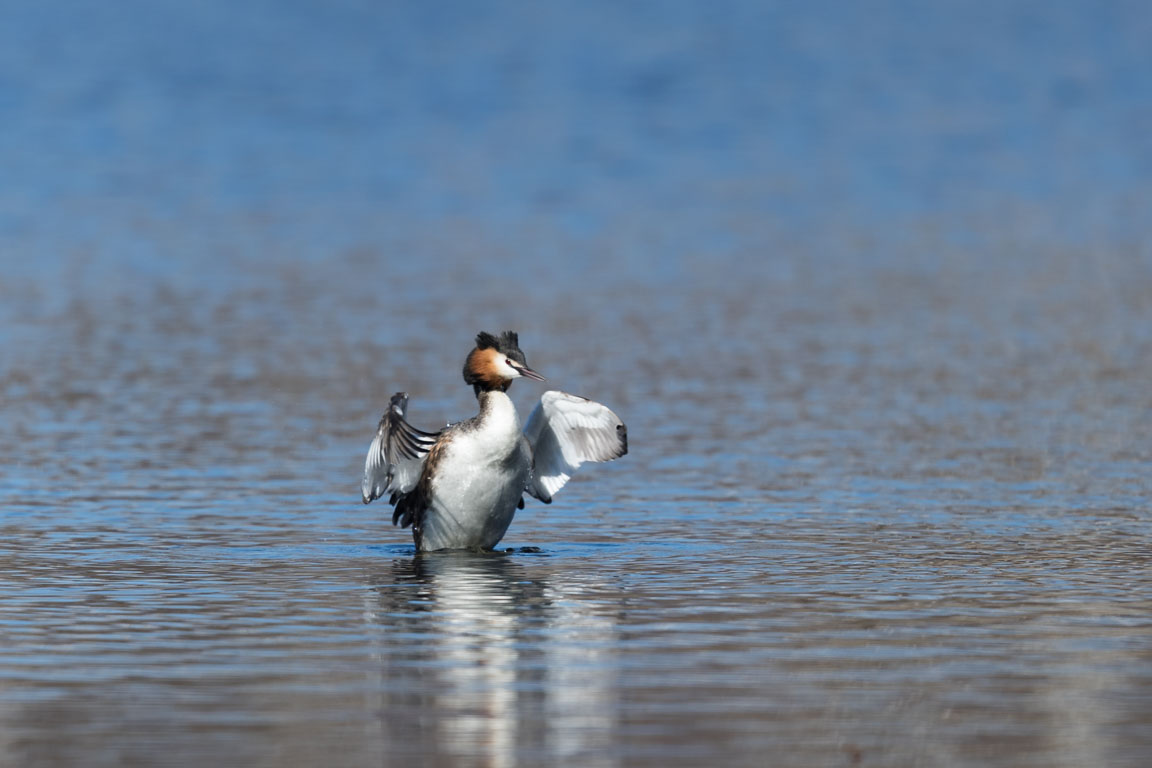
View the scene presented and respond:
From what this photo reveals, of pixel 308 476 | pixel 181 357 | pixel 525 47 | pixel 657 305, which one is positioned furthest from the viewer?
pixel 525 47

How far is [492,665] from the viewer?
10758 mm

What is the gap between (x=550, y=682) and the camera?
10.4 meters

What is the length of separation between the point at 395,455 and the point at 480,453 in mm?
690

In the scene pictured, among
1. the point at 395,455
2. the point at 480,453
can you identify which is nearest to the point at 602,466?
the point at 395,455

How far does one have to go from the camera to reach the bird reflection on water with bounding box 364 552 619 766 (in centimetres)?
926

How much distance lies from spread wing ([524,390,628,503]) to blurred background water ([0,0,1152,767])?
42 cm

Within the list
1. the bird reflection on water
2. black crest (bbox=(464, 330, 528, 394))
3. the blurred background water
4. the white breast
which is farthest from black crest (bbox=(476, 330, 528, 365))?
the bird reflection on water

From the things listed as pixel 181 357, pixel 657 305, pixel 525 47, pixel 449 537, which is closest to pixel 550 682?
pixel 449 537

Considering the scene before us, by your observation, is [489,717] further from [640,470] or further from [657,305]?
[657,305]

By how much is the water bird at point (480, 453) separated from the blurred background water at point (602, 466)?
0.37 m

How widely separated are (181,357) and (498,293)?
7230 millimetres

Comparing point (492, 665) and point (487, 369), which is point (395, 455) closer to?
point (487, 369)

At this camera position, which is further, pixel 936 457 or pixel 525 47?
pixel 525 47

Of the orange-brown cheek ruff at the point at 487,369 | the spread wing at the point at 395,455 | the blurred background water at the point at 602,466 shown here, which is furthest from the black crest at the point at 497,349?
the blurred background water at the point at 602,466
